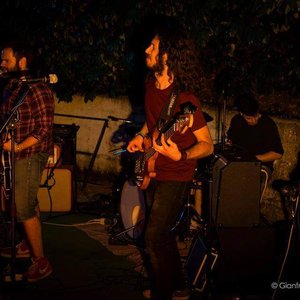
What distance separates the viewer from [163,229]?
4.64 m

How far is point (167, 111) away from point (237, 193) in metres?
1.92

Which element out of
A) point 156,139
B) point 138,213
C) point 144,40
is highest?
point 144,40

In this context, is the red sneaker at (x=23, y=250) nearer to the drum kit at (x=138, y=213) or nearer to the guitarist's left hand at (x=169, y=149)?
the drum kit at (x=138, y=213)

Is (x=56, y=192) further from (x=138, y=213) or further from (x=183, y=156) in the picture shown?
(x=183, y=156)

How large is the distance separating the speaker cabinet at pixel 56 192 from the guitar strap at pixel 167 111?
3689 millimetres

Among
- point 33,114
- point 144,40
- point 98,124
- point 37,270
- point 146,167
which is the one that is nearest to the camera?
point 146,167

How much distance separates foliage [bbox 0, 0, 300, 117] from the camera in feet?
26.2

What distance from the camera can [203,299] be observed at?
509cm

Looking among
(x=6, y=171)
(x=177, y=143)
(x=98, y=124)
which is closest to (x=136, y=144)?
(x=177, y=143)

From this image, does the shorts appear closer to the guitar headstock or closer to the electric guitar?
the electric guitar

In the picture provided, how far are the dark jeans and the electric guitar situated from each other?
0.29 ft

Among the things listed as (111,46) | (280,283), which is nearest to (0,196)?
(111,46)

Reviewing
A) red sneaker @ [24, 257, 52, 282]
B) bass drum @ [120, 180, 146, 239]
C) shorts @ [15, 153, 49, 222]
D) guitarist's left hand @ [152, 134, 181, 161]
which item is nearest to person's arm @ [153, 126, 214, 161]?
guitarist's left hand @ [152, 134, 181, 161]

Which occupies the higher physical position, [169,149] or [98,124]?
[169,149]
